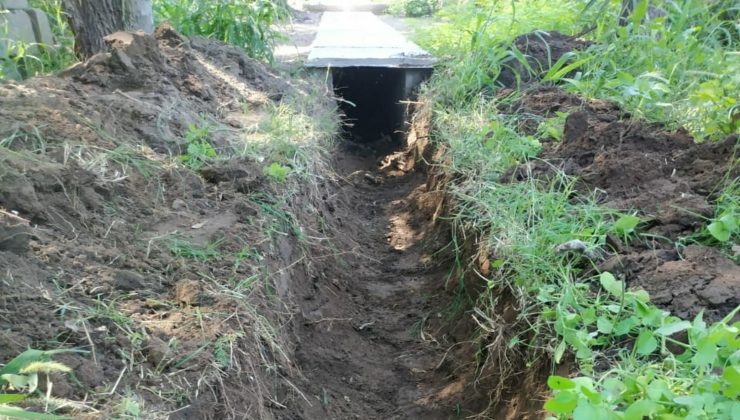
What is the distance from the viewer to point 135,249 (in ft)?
8.80

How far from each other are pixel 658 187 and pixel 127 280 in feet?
7.79

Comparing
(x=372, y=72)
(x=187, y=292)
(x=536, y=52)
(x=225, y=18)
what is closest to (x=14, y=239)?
(x=187, y=292)

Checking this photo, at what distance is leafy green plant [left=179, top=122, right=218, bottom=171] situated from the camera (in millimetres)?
3576

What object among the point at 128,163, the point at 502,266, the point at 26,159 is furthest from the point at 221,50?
the point at 502,266

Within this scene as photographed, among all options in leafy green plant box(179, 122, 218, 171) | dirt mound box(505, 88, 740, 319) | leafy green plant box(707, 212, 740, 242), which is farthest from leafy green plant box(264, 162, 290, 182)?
leafy green plant box(707, 212, 740, 242)

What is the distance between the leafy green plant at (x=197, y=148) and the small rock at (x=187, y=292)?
1.13 metres

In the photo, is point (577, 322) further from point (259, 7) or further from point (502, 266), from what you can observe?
point (259, 7)

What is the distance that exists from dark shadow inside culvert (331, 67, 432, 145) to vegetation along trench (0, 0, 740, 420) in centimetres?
171

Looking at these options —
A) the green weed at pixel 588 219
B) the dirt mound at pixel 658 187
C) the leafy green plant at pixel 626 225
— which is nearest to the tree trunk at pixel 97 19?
the green weed at pixel 588 219

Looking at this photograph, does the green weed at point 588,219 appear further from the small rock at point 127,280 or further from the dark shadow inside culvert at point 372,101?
the small rock at point 127,280

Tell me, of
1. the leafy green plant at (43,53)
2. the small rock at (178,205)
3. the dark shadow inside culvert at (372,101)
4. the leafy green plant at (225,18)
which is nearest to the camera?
the small rock at (178,205)

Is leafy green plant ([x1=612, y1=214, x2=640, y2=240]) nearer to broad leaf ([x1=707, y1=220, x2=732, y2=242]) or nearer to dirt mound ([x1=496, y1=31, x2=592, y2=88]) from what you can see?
broad leaf ([x1=707, y1=220, x2=732, y2=242])

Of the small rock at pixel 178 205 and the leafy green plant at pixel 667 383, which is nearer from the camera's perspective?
the leafy green plant at pixel 667 383

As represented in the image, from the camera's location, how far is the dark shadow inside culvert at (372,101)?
7.50 meters
